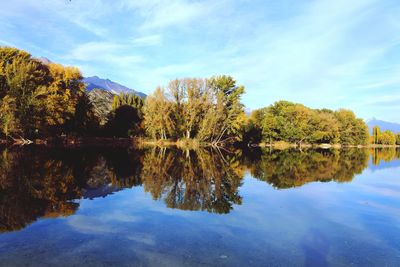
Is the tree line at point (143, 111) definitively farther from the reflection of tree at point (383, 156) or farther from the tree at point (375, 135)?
the tree at point (375, 135)

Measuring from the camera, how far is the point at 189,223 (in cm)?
823

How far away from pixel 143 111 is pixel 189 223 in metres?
61.6

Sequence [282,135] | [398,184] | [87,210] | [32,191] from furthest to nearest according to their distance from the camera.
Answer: [282,135], [398,184], [32,191], [87,210]

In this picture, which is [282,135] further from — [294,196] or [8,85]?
[294,196]

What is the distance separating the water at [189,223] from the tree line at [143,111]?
32.0 m

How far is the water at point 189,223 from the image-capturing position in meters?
5.94

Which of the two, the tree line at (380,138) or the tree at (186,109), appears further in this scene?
the tree line at (380,138)

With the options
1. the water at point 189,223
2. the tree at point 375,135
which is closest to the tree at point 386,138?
the tree at point 375,135

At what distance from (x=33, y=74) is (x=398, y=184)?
153ft

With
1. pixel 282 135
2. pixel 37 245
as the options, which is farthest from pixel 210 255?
pixel 282 135

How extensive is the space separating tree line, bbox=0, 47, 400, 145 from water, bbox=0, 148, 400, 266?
105 ft

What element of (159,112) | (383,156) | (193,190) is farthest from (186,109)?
(193,190)

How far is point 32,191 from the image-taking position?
11.6 meters

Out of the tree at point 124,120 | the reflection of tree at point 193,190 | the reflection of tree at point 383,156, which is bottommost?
the reflection of tree at point 193,190
